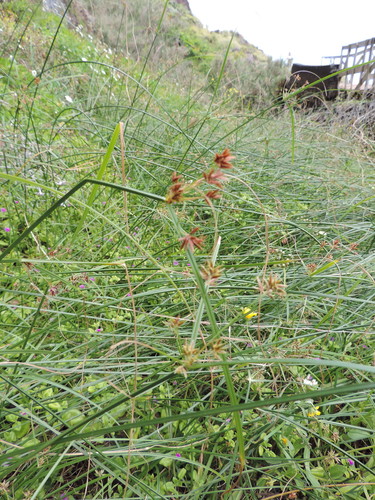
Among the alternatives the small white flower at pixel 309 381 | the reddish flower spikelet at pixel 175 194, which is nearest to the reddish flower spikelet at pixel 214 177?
the reddish flower spikelet at pixel 175 194

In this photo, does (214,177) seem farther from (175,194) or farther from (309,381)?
(309,381)

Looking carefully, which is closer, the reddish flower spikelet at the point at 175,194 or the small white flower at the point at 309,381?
the reddish flower spikelet at the point at 175,194

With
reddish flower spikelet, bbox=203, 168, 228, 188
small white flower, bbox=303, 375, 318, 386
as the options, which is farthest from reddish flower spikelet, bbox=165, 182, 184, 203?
small white flower, bbox=303, 375, 318, 386

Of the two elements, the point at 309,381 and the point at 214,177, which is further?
the point at 309,381

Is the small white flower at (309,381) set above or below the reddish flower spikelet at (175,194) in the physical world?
below

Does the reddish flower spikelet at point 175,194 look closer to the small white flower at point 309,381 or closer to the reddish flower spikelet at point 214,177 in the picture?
the reddish flower spikelet at point 214,177

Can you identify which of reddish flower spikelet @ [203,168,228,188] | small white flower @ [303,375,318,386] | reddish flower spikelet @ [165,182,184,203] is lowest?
small white flower @ [303,375,318,386]

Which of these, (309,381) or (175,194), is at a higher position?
(175,194)

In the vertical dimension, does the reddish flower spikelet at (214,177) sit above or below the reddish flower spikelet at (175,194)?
above

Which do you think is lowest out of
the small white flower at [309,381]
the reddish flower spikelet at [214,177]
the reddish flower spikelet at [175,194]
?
the small white flower at [309,381]

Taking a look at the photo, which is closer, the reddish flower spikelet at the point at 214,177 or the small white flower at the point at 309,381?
the reddish flower spikelet at the point at 214,177

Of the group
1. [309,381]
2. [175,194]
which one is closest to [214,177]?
[175,194]

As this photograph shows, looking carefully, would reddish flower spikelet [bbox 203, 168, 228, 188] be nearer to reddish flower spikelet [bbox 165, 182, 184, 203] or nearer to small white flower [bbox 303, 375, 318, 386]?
reddish flower spikelet [bbox 165, 182, 184, 203]

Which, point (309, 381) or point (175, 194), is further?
point (309, 381)
